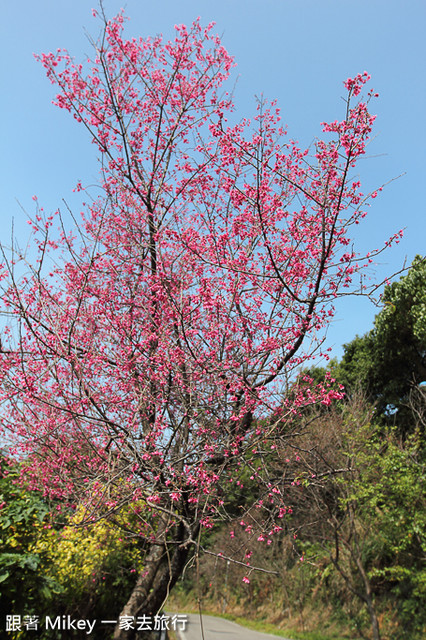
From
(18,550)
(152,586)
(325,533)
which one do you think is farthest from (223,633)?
(18,550)

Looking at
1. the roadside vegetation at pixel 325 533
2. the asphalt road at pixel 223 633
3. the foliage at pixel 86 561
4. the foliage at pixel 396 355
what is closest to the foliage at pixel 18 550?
the roadside vegetation at pixel 325 533

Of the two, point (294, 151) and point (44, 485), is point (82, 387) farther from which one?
point (294, 151)

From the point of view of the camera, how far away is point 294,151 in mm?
5773

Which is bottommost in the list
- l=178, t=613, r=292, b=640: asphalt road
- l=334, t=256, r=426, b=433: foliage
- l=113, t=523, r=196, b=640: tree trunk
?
l=178, t=613, r=292, b=640: asphalt road

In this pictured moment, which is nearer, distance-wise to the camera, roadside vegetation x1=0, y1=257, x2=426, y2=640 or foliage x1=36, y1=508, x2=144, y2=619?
roadside vegetation x1=0, y1=257, x2=426, y2=640

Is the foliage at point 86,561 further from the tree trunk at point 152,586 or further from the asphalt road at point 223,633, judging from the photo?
the asphalt road at point 223,633

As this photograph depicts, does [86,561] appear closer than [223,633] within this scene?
Yes

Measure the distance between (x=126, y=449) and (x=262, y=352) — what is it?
70.4 inches

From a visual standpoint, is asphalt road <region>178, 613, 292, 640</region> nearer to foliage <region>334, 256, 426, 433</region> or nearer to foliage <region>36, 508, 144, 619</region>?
foliage <region>36, 508, 144, 619</region>

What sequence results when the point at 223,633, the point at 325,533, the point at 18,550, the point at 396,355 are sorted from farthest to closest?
the point at 396,355
the point at 325,533
the point at 223,633
the point at 18,550

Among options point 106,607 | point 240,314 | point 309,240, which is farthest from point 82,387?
point 106,607

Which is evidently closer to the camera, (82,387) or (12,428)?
(82,387)

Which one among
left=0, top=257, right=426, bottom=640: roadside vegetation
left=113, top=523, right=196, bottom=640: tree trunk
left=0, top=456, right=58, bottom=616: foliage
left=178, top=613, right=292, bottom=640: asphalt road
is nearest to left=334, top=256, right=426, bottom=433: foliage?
left=0, top=257, right=426, bottom=640: roadside vegetation

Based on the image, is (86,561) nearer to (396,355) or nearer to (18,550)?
(18,550)
